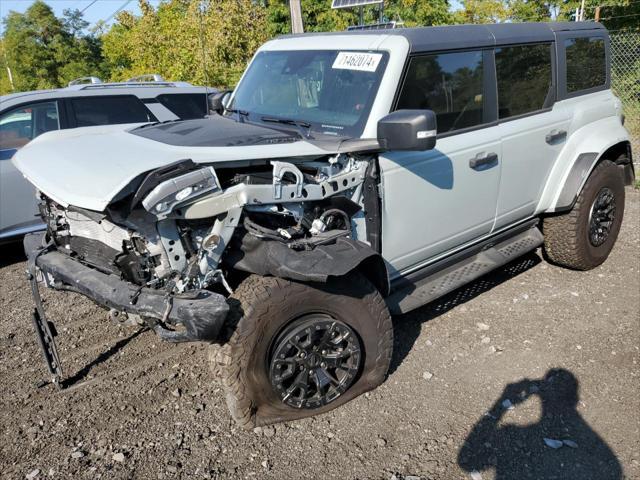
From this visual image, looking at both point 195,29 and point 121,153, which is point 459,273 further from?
point 195,29

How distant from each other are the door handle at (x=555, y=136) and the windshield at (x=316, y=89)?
1731mm

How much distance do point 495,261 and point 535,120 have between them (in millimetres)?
1132

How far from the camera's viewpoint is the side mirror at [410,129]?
115 inches

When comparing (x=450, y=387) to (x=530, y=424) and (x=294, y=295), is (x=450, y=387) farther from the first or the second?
(x=294, y=295)

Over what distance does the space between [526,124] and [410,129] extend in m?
1.74

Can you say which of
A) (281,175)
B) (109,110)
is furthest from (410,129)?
(109,110)

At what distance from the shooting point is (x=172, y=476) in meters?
2.85

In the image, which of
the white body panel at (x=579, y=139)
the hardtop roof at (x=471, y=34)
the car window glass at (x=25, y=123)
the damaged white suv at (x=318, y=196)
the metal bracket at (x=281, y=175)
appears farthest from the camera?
the car window glass at (x=25, y=123)

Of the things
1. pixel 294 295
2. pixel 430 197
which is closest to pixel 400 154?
pixel 430 197

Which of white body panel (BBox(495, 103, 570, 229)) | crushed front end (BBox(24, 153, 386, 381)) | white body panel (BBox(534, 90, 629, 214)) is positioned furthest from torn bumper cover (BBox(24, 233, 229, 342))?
white body panel (BBox(534, 90, 629, 214))

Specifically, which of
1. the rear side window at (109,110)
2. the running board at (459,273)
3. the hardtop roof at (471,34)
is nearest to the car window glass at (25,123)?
the rear side window at (109,110)

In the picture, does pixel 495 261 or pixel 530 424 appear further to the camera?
pixel 495 261

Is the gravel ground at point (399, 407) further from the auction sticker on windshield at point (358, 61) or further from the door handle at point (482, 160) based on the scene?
the auction sticker on windshield at point (358, 61)

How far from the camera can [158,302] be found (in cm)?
269
